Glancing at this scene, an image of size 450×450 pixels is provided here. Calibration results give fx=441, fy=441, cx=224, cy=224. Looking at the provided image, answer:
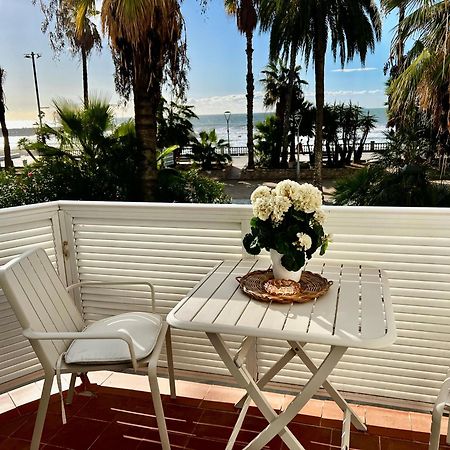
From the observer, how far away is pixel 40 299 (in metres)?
1.92

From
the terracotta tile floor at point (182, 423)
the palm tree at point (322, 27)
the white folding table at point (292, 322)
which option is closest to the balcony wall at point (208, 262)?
the terracotta tile floor at point (182, 423)

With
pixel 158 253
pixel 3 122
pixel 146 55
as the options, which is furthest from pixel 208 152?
pixel 158 253

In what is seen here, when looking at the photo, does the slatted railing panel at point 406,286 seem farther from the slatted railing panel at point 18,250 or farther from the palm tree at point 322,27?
the palm tree at point 322,27

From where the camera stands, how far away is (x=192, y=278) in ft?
7.83

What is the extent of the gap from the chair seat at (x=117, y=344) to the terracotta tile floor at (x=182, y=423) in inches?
19.7

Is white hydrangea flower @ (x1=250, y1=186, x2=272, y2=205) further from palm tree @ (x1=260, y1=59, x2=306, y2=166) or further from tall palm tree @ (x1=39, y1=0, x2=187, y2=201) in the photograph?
palm tree @ (x1=260, y1=59, x2=306, y2=166)

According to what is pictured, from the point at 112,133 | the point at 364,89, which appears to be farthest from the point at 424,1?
the point at 364,89

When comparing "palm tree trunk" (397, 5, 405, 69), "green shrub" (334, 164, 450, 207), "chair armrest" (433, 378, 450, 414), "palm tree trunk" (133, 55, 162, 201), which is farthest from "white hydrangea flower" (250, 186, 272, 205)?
"green shrub" (334, 164, 450, 207)

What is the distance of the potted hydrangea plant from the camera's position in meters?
1.61

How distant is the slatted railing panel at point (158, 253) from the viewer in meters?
2.32

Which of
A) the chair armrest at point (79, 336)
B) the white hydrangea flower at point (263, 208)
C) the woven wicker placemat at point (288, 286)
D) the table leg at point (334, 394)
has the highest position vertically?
the white hydrangea flower at point (263, 208)

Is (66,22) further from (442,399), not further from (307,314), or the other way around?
(442,399)

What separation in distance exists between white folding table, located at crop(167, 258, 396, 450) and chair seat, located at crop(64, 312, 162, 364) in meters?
0.35

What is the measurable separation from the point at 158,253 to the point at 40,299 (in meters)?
0.69
